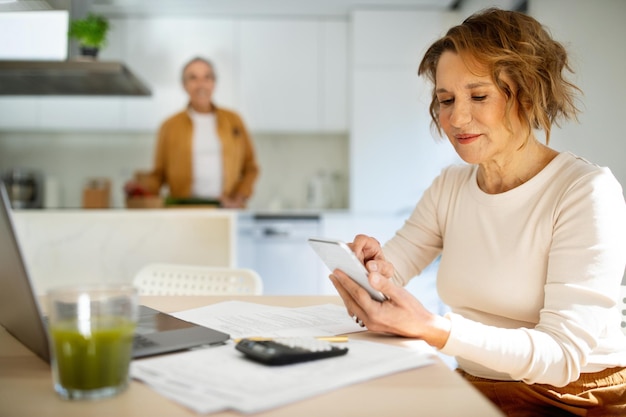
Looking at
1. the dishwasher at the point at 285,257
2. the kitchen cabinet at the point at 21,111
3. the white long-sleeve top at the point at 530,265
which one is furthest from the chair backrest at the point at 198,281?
the kitchen cabinet at the point at 21,111

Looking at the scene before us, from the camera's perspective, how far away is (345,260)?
90cm

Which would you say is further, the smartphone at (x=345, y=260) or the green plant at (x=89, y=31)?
the green plant at (x=89, y=31)

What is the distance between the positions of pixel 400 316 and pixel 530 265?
15.8 inches

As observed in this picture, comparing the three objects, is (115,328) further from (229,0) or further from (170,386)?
(229,0)

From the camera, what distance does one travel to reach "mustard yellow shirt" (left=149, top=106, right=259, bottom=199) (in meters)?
3.76

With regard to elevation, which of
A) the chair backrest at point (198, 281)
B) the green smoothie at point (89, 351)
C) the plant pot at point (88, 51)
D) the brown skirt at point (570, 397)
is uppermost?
the plant pot at point (88, 51)

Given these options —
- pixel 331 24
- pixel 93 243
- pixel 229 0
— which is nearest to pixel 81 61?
pixel 93 243

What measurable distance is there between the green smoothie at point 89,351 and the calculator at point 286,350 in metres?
0.16

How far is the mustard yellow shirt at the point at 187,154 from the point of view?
3762mm

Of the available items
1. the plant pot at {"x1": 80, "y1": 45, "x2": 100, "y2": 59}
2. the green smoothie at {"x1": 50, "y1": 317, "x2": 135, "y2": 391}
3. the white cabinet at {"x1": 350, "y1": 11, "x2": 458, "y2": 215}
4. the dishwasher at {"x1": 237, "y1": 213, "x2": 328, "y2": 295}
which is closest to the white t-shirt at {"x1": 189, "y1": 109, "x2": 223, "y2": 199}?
the dishwasher at {"x1": 237, "y1": 213, "x2": 328, "y2": 295}

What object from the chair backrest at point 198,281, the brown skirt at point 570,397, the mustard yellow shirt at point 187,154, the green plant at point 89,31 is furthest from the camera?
the mustard yellow shirt at point 187,154

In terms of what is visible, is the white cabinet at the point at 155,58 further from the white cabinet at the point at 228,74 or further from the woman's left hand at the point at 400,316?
the woman's left hand at the point at 400,316

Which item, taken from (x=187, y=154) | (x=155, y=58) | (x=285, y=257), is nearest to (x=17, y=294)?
(x=187, y=154)

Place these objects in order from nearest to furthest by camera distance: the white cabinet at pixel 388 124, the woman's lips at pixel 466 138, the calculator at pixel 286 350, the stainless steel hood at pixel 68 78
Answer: the calculator at pixel 286 350, the woman's lips at pixel 466 138, the stainless steel hood at pixel 68 78, the white cabinet at pixel 388 124
